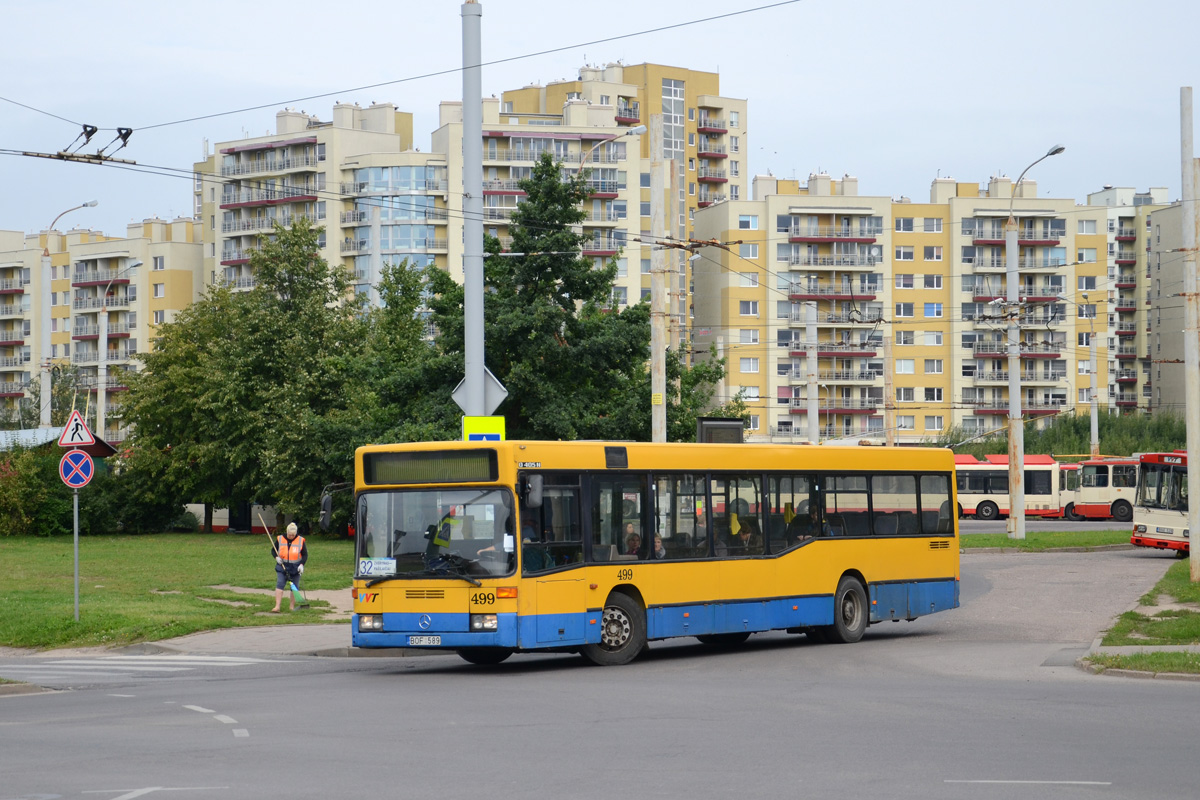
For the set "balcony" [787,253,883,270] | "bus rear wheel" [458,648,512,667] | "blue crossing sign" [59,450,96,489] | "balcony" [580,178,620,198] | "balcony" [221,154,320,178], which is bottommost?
"bus rear wheel" [458,648,512,667]

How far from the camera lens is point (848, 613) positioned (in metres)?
21.5

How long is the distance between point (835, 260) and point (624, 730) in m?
108

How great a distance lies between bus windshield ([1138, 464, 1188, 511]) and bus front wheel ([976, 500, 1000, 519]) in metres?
31.8

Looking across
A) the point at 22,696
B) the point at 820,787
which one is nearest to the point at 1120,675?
the point at 820,787

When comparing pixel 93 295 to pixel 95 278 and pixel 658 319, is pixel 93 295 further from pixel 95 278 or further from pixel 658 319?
pixel 658 319

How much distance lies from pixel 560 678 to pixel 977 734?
5.94 meters

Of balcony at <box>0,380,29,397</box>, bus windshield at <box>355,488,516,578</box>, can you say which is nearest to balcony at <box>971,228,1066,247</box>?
balcony at <box>0,380,29,397</box>

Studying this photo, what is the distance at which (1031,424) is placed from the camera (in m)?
114

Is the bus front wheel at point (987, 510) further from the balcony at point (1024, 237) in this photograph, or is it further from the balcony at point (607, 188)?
the balcony at point (607, 188)

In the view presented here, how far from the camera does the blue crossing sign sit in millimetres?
23656

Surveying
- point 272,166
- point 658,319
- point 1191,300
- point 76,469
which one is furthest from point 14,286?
point 1191,300

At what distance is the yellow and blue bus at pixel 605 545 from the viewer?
55.8 ft

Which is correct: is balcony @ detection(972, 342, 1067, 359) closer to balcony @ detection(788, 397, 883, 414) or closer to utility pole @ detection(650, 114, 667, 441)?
balcony @ detection(788, 397, 883, 414)

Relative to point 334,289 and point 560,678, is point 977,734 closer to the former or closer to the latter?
point 560,678
